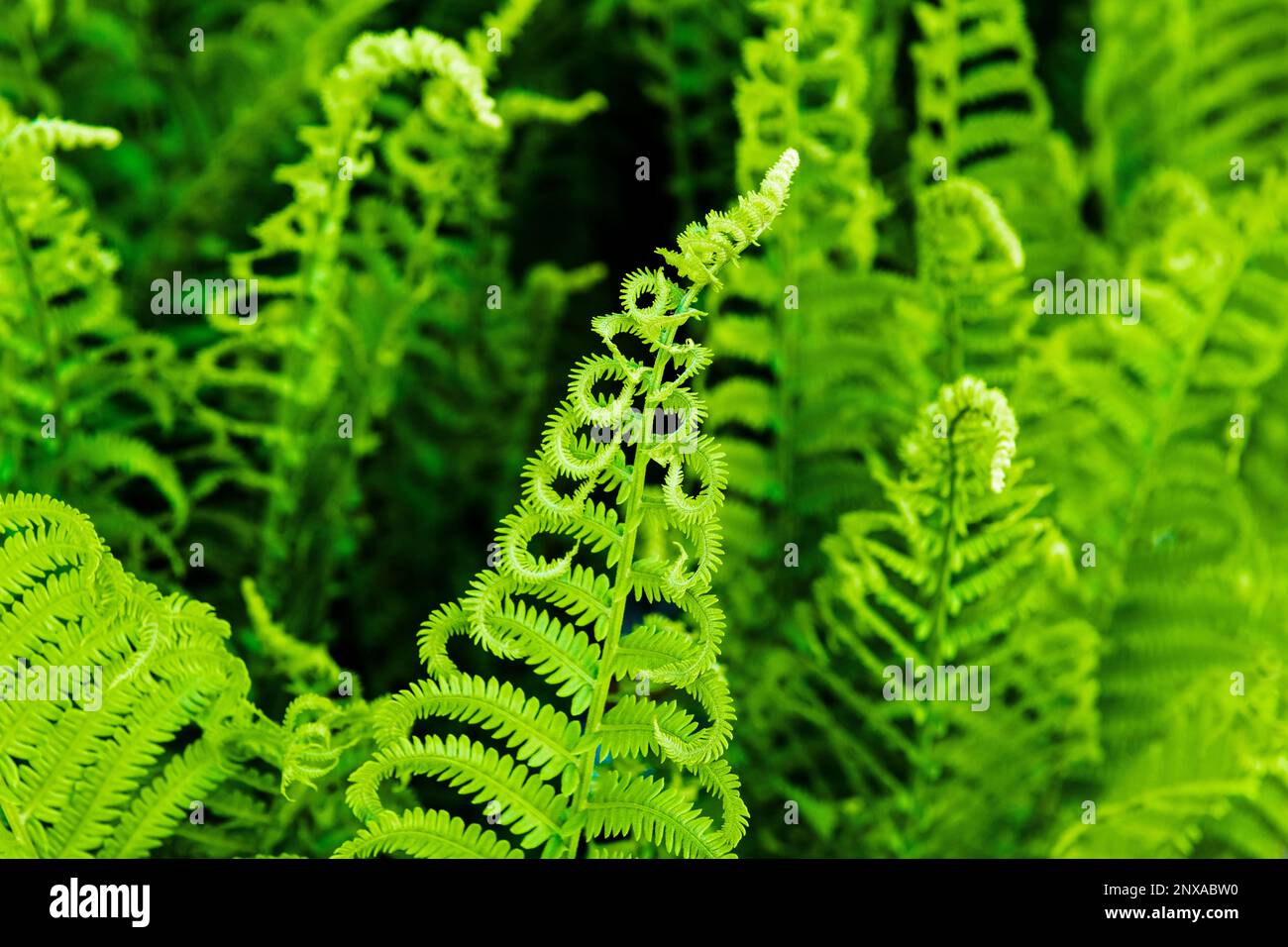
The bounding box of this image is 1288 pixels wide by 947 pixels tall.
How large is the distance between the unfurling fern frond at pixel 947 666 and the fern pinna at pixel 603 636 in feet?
0.65

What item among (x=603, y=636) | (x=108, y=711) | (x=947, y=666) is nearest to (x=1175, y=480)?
(x=947, y=666)

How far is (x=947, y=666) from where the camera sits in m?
0.83

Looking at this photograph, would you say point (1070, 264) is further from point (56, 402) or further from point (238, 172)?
point (56, 402)

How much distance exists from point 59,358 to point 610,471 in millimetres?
453

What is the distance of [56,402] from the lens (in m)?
0.76

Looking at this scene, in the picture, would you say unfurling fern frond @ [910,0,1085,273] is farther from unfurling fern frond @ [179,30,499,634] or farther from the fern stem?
the fern stem

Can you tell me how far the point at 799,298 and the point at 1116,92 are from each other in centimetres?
71

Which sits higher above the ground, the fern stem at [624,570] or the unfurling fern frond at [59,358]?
the unfurling fern frond at [59,358]

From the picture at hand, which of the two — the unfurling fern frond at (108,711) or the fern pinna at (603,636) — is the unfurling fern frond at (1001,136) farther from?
the unfurling fern frond at (108,711)

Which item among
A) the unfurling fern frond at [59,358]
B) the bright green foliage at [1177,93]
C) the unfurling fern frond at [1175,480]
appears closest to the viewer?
the unfurling fern frond at [59,358]

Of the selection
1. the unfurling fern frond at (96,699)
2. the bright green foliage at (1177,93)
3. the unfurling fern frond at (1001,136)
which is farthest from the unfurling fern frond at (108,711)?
the bright green foliage at (1177,93)

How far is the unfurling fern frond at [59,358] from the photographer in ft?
2.33
